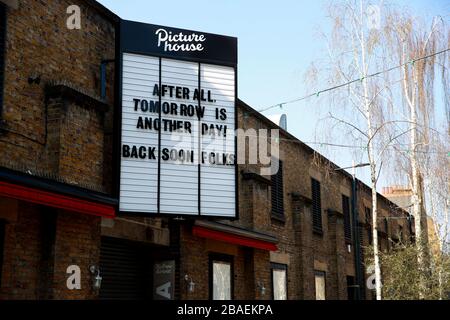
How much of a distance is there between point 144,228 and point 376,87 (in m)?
8.80

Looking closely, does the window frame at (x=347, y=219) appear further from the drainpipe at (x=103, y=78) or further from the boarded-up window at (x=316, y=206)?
the drainpipe at (x=103, y=78)

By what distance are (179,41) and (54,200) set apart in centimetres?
544

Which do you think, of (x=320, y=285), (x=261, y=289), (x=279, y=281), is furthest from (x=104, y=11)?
(x=320, y=285)

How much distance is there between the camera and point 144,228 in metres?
14.0

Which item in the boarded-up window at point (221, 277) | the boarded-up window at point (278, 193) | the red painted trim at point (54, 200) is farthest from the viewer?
the boarded-up window at point (278, 193)

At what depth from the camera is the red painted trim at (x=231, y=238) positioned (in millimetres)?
14922

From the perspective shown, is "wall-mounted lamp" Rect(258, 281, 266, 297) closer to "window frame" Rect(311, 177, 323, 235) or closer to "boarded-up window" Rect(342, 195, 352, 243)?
"window frame" Rect(311, 177, 323, 235)

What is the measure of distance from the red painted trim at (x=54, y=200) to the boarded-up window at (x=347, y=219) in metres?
17.5

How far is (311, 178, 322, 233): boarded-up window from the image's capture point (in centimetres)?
2403

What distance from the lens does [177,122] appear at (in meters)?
13.8

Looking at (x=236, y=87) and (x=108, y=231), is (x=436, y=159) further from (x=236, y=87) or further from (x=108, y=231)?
(x=108, y=231)

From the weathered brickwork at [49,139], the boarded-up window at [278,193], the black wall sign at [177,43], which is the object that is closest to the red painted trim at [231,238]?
the boarded-up window at [278,193]

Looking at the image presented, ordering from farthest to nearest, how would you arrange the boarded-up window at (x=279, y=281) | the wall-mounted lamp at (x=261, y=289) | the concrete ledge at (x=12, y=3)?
the boarded-up window at (x=279, y=281) < the wall-mounted lamp at (x=261, y=289) < the concrete ledge at (x=12, y=3)

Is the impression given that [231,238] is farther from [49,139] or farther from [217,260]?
[49,139]
